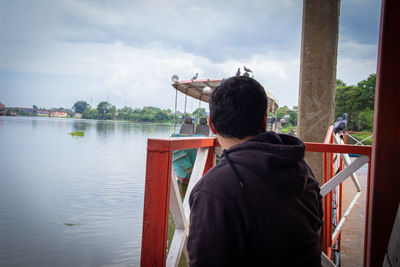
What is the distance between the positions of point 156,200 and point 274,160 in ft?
2.20

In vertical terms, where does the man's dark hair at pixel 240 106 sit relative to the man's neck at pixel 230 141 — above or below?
above

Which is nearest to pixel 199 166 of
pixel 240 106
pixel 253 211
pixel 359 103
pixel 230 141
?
pixel 230 141

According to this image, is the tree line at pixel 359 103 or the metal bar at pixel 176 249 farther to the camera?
the tree line at pixel 359 103

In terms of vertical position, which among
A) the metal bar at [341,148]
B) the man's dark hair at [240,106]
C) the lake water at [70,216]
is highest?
the man's dark hair at [240,106]

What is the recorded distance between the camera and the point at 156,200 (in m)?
1.44

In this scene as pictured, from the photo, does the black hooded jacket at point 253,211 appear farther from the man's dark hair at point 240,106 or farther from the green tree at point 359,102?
the green tree at point 359,102

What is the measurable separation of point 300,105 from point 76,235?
17.4ft

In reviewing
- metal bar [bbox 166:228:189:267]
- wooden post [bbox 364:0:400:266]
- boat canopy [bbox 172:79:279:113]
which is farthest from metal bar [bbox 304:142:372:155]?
boat canopy [bbox 172:79:279:113]

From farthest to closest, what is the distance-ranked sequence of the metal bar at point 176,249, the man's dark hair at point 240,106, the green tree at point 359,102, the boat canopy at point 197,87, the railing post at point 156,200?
the green tree at point 359,102 < the boat canopy at point 197,87 < the metal bar at point 176,249 < the railing post at point 156,200 < the man's dark hair at point 240,106

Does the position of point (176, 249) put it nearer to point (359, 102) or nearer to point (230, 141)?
point (230, 141)

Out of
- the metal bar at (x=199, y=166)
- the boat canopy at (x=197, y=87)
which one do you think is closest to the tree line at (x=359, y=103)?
the boat canopy at (x=197, y=87)

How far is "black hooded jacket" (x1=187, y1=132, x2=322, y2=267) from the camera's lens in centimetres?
94

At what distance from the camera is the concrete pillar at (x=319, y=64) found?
3.38m

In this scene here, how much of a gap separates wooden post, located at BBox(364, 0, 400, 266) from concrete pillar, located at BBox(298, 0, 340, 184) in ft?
7.16
